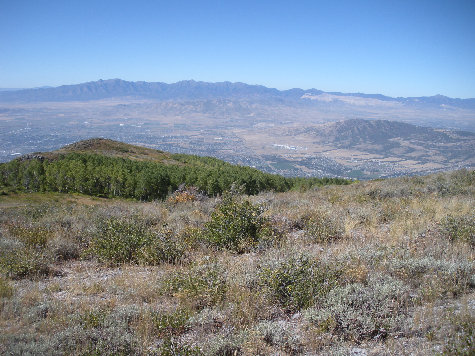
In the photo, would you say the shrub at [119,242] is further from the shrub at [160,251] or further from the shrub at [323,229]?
the shrub at [323,229]

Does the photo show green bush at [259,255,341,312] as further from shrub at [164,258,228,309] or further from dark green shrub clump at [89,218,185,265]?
dark green shrub clump at [89,218,185,265]

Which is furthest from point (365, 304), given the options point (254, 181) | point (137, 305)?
point (254, 181)

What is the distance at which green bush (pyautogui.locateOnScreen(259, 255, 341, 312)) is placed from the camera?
4156 millimetres

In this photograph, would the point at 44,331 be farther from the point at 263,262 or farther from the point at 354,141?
the point at 354,141

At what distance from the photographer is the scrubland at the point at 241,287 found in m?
3.34

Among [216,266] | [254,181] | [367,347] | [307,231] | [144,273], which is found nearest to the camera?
[367,347]

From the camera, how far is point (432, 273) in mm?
4520

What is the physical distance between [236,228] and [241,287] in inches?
91.3

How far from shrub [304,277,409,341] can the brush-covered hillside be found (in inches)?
0.7

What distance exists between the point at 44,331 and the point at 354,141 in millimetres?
211351

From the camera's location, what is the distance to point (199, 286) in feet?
14.3

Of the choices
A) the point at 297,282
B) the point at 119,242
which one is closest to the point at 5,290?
the point at 119,242

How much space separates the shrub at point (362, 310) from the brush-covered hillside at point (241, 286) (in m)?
0.02

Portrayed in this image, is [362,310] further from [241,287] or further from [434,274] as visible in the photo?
[241,287]
